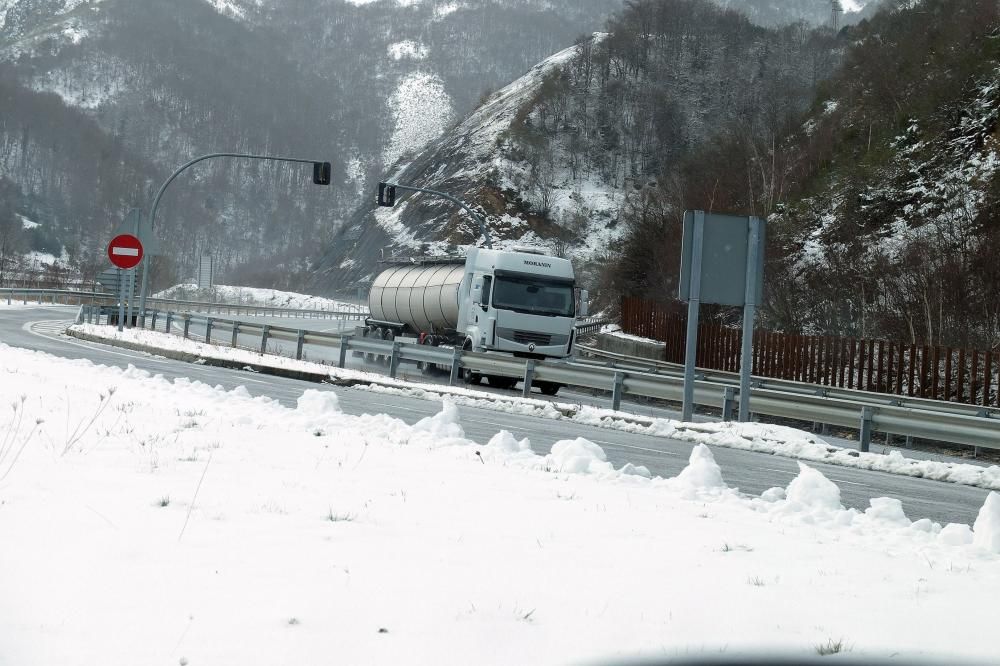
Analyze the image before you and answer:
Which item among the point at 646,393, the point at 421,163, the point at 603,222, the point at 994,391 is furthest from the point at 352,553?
the point at 421,163

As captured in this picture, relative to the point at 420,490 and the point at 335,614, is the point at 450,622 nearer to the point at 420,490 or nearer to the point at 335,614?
the point at 335,614

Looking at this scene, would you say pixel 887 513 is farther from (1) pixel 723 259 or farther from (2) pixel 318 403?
(1) pixel 723 259

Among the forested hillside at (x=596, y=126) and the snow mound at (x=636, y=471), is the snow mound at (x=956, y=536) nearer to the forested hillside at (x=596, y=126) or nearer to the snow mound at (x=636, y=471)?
the snow mound at (x=636, y=471)

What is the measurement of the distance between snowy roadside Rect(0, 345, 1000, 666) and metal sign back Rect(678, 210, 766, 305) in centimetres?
619

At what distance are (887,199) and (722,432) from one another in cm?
3185

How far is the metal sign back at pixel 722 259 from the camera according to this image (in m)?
15.1

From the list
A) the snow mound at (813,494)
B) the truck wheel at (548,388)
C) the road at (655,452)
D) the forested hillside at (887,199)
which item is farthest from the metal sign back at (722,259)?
the forested hillside at (887,199)

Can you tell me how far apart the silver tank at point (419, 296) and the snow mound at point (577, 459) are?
66.0 ft

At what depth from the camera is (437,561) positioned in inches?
213

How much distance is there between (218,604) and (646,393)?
15.5m

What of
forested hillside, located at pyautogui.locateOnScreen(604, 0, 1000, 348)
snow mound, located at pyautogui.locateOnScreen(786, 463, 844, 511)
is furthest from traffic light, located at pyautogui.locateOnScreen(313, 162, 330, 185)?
snow mound, located at pyautogui.locateOnScreen(786, 463, 844, 511)

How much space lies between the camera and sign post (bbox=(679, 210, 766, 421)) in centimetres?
1509

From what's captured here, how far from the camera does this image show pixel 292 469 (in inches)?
319

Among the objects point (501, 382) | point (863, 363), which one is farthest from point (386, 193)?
point (863, 363)
